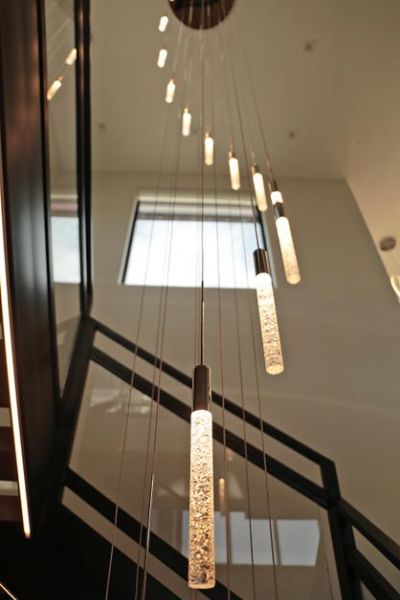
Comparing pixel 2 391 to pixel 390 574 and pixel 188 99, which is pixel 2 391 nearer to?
pixel 390 574

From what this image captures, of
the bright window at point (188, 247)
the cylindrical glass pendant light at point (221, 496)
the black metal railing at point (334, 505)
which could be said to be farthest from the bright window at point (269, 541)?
the bright window at point (188, 247)

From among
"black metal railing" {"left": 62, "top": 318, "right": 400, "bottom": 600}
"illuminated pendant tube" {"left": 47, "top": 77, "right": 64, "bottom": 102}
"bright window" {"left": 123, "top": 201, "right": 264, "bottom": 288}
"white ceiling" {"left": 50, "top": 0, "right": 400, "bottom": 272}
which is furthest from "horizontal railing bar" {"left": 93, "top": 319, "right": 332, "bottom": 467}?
"white ceiling" {"left": 50, "top": 0, "right": 400, "bottom": 272}

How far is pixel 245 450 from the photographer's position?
2367 millimetres

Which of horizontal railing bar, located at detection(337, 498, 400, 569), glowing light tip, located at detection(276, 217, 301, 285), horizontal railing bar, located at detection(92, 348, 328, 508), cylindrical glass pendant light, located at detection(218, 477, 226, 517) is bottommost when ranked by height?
horizontal railing bar, located at detection(337, 498, 400, 569)

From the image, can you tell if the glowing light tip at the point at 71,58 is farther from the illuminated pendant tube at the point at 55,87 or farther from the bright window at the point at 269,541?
the bright window at the point at 269,541

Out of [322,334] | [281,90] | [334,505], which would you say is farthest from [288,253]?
[281,90]

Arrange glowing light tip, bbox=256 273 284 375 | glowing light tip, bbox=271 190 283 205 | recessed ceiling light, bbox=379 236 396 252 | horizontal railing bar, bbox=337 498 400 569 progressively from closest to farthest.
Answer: glowing light tip, bbox=256 273 284 375, horizontal railing bar, bbox=337 498 400 569, glowing light tip, bbox=271 190 283 205, recessed ceiling light, bbox=379 236 396 252

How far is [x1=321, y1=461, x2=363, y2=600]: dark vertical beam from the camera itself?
2.39 m

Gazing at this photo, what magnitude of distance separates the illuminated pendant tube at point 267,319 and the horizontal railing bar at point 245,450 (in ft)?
3.44

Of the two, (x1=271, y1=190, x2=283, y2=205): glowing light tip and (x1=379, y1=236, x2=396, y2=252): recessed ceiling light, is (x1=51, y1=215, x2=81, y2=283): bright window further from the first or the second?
(x1=379, y1=236, x2=396, y2=252): recessed ceiling light

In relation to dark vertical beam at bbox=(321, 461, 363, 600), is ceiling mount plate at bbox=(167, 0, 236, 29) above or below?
above

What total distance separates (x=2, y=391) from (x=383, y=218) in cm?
502

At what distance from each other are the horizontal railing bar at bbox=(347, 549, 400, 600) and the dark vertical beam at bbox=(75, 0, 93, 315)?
2.40m

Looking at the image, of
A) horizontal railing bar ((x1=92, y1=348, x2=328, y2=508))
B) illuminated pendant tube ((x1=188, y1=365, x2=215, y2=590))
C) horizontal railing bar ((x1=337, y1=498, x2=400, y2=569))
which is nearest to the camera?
illuminated pendant tube ((x1=188, y1=365, x2=215, y2=590))
